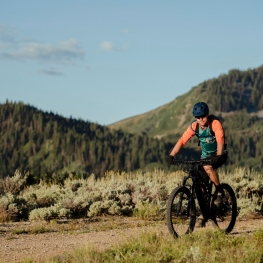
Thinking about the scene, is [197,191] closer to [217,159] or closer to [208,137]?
[217,159]

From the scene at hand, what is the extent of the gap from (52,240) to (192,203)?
302 cm

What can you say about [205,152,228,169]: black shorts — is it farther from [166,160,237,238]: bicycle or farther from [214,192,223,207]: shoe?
[214,192,223,207]: shoe

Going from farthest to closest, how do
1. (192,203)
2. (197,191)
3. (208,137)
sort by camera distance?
(208,137) → (197,191) → (192,203)

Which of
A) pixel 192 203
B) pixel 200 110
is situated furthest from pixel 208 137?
pixel 192 203

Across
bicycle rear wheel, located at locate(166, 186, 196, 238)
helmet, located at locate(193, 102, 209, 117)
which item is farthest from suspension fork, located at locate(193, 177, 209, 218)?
helmet, located at locate(193, 102, 209, 117)

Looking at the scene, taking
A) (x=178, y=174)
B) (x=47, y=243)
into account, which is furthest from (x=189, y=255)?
(x=178, y=174)

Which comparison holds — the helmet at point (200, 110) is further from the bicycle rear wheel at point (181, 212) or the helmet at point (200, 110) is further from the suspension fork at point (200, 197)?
the bicycle rear wheel at point (181, 212)

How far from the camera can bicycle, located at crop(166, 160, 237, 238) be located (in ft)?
32.9

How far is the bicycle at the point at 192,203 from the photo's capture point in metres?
10.0

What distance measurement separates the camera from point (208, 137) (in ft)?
34.9

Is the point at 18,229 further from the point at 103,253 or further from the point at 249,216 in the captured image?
the point at 249,216

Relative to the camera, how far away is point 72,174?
24109 mm

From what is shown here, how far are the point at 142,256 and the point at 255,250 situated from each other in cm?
161

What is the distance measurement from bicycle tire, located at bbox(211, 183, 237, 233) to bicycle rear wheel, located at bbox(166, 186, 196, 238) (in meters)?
0.88
